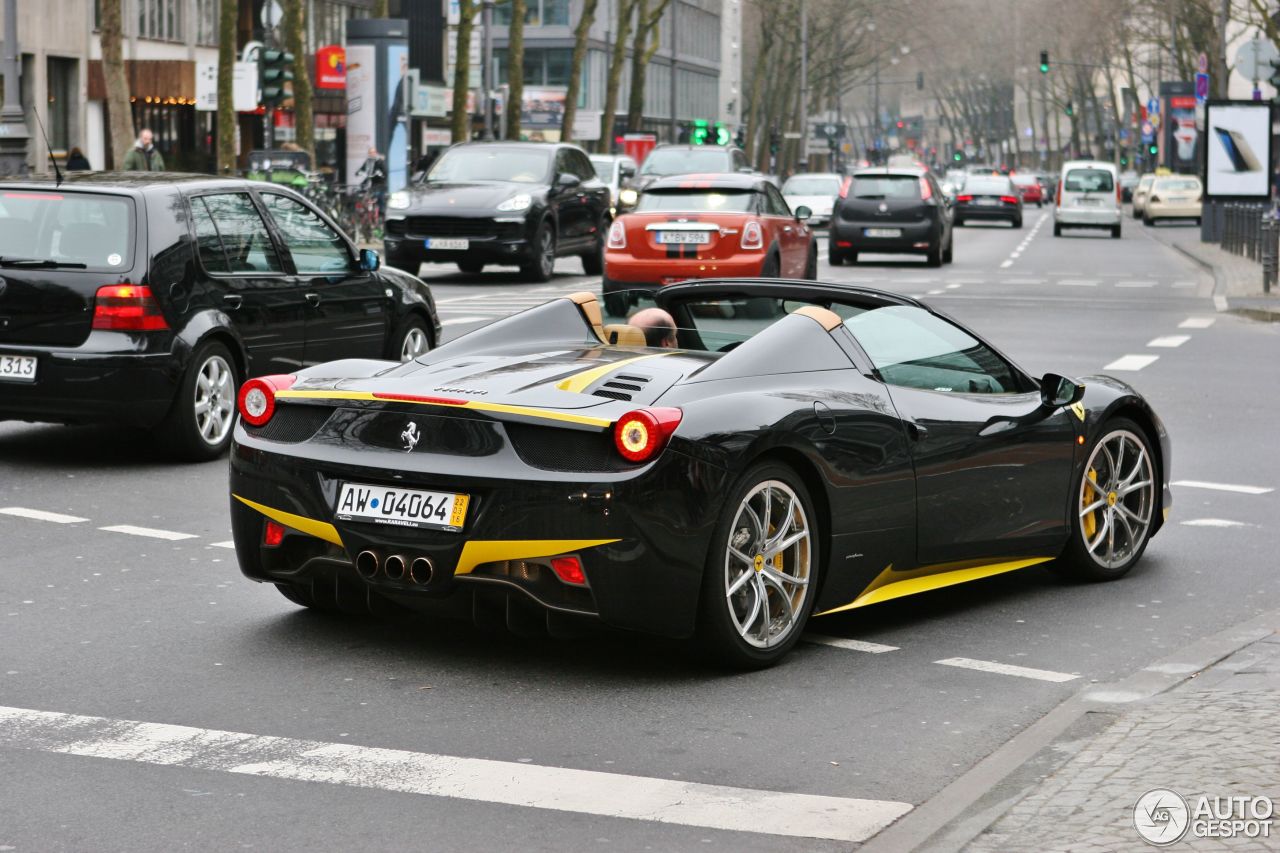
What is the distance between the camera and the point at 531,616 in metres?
6.42

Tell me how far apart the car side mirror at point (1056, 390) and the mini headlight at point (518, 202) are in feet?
66.7

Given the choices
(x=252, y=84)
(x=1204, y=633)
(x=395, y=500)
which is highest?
(x=252, y=84)

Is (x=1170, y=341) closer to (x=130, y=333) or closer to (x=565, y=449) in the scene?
(x=130, y=333)

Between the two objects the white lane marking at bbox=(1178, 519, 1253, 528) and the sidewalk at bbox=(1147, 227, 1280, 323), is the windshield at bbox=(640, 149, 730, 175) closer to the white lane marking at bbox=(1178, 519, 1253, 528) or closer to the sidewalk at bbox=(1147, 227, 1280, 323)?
the sidewalk at bbox=(1147, 227, 1280, 323)

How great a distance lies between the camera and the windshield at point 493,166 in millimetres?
28734

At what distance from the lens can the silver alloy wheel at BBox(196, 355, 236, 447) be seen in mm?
11328

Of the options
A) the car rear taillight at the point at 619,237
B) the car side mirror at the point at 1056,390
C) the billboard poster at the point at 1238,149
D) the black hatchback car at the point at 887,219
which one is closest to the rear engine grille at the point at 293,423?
the car side mirror at the point at 1056,390

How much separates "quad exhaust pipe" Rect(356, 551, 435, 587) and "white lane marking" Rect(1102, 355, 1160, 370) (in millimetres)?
12368

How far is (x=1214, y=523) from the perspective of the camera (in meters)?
9.78

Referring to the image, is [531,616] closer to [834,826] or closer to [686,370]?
[686,370]

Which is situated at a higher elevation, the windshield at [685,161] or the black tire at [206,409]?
the windshield at [685,161]

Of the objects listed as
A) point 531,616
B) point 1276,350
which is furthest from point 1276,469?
point 1276,350

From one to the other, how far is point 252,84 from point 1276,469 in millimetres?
44731

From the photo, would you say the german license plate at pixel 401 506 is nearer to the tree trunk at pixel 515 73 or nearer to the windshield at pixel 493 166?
the windshield at pixel 493 166
